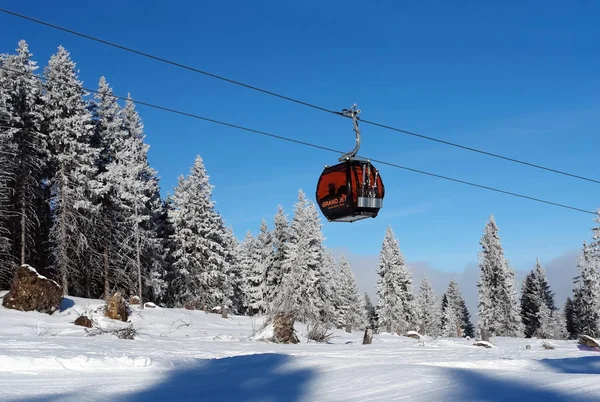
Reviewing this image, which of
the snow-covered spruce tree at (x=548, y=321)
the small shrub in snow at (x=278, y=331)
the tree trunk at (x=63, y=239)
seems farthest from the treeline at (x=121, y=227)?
the small shrub in snow at (x=278, y=331)

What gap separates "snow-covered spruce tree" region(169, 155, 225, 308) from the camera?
136ft

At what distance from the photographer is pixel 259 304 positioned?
166 feet

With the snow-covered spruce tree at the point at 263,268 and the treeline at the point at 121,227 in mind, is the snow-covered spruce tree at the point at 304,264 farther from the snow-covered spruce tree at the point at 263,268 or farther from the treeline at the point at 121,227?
the snow-covered spruce tree at the point at 263,268

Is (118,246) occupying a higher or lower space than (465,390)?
higher

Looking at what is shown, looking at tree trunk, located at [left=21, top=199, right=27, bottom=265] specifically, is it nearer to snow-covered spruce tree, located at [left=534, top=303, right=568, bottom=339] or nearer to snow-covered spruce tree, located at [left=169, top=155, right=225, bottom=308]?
snow-covered spruce tree, located at [left=169, top=155, right=225, bottom=308]

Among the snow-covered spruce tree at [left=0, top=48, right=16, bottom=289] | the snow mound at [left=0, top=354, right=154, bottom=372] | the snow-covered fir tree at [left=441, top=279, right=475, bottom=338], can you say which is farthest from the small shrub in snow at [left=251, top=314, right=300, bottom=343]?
the snow-covered fir tree at [left=441, top=279, right=475, bottom=338]

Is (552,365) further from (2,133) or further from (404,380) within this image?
(2,133)

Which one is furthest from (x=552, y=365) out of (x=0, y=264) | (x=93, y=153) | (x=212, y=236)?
(x=212, y=236)

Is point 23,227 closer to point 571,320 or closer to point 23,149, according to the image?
point 23,149

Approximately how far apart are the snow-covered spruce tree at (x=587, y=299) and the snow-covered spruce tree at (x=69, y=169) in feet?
160

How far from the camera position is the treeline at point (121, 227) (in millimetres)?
30391

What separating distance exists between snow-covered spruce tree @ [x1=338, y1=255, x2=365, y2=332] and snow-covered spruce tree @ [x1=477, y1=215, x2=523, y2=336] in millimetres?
18985

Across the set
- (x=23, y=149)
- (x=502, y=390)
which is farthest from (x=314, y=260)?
(x=502, y=390)

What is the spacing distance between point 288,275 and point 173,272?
10.1m
